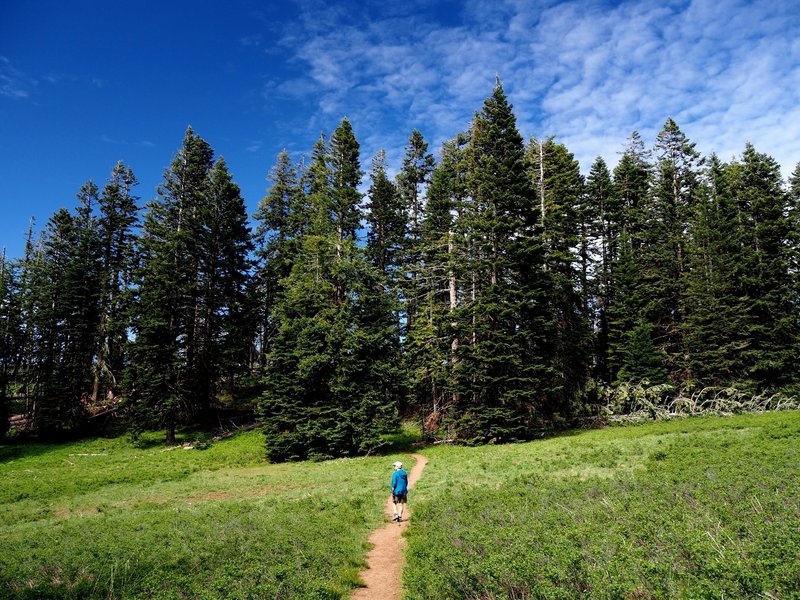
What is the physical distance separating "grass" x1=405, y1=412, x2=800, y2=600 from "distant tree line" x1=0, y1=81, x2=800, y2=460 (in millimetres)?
13546

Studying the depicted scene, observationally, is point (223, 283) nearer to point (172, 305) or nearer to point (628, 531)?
point (172, 305)

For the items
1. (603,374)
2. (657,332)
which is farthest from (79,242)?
(657,332)

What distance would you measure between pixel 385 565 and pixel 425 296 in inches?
1062

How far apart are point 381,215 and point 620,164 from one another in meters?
25.2

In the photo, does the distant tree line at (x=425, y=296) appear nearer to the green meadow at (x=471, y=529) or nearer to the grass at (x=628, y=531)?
the green meadow at (x=471, y=529)

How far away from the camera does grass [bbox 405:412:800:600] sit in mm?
5594

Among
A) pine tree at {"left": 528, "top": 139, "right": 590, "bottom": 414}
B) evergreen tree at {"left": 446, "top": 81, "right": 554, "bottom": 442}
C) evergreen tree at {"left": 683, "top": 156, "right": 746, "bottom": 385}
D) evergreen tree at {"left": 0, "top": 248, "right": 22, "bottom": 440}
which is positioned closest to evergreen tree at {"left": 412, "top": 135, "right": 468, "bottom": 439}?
evergreen tree at {"left": 446, "top": 81, "right": 554, "bottom": 442}

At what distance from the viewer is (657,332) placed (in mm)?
38281

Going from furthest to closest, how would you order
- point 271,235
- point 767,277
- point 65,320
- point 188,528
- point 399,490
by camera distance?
1. point 271,235
2. point 65,320
3. point 767,277
4. point 399,490
5. point 188,528

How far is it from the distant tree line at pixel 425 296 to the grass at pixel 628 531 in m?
13.5

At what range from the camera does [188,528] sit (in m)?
12.1

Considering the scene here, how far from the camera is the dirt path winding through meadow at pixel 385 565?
8.34m

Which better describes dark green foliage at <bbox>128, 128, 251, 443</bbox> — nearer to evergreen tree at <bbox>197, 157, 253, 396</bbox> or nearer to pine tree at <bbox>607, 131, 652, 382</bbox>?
evergreen tree at <bbox>197, 157, 253, 396</bbox>

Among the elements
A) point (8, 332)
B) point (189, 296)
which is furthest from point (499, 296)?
point (8, 332)
